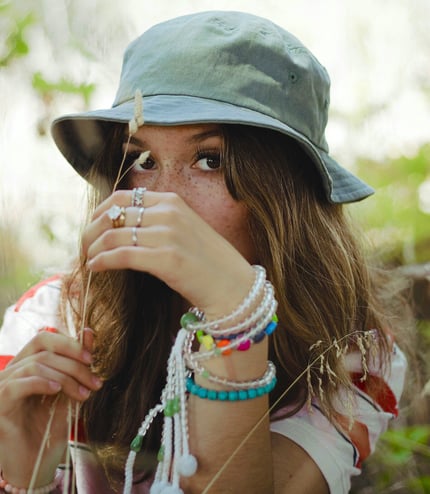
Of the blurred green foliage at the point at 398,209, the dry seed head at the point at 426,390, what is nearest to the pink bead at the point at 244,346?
the dry seed head at the point at 426,390

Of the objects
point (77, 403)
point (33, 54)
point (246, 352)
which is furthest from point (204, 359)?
point (33, 54)

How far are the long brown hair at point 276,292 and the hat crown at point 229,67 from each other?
0.23 feet

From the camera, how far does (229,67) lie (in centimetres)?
114

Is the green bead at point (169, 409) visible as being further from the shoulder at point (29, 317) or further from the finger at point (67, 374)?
the shoulder at point (29, 317)

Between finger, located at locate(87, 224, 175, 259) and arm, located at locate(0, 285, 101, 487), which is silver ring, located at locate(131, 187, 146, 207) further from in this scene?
arm, located at locate(0, 285, 101, 487)

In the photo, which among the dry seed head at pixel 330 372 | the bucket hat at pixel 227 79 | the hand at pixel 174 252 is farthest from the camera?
the bucket hat at pixel 227 79

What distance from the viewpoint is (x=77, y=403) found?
0.97 m

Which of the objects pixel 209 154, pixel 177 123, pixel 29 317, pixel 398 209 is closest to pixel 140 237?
pixel 177 123

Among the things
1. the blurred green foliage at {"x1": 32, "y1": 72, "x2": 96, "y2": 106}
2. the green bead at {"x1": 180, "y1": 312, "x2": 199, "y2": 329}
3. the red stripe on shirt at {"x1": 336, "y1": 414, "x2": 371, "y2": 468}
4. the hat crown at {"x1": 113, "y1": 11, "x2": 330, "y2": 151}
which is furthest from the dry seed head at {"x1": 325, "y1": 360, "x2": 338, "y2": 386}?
the blurred green foliage at {"x1": 32, "y1": 72, "x2": 96, "y2": 106}

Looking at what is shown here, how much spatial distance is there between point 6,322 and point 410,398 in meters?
1.22

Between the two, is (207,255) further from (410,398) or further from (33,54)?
(410,398)

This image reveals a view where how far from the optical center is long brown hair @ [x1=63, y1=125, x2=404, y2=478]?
1.22 m

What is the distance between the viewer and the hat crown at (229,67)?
44.5 inches

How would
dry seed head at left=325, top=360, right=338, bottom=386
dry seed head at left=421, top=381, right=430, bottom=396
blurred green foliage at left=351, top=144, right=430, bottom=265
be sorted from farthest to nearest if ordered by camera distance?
blurred green foliage at left=351, top=144, right=430, bottom=265
dry seed head at left=421, top=381, right=430, bottom=396
dry seed head at left=325, top=360, right=338, bottom=386
